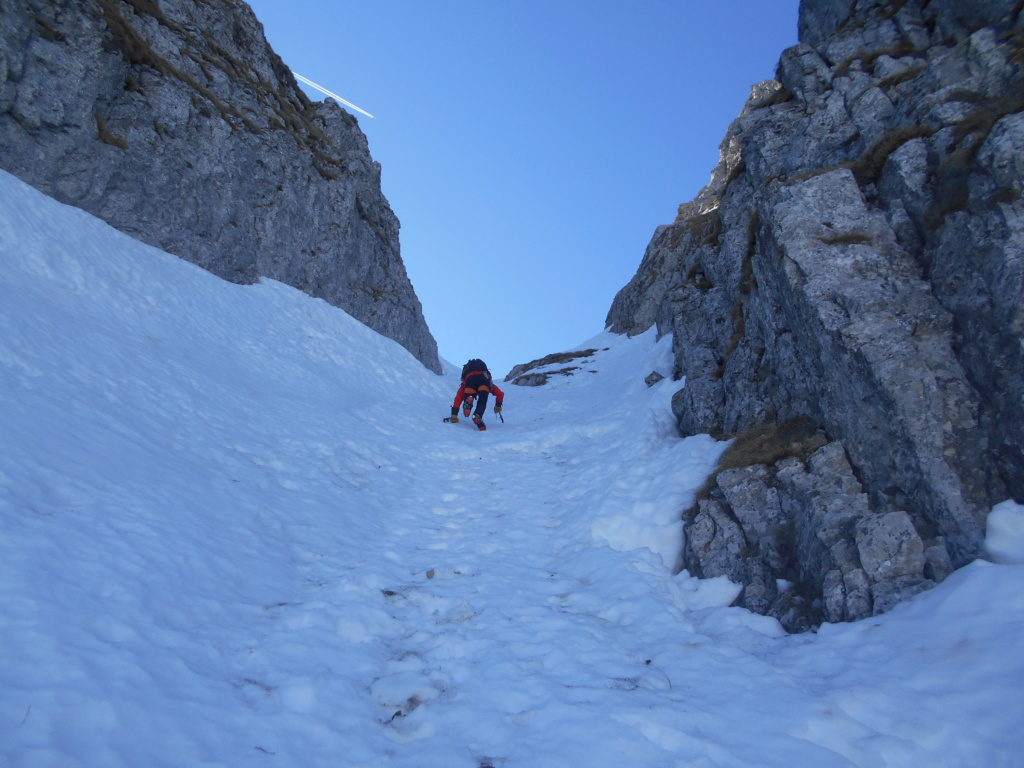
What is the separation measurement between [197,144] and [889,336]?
26.8 meters

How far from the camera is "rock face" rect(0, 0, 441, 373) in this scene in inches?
675

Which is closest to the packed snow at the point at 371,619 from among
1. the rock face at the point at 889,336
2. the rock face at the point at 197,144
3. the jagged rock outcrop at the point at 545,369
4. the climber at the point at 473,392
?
the rock face at the point at 889,336

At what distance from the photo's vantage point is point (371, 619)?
6227 millimetres

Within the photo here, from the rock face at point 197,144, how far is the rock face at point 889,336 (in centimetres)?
2133

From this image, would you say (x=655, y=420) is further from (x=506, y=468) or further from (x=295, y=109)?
(x=295, y=109)

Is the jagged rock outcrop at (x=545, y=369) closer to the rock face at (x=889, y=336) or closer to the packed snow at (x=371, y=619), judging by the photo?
the rock face at (x=889, y=336)

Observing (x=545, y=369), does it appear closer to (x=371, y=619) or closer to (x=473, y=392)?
(x=473, y=392)

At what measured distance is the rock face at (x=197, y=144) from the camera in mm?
17141

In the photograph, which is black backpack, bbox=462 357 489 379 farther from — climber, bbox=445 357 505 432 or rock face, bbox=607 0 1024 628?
rock face, bbox=607 0 1024 628

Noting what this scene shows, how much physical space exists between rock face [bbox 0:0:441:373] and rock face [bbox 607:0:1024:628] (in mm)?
21329

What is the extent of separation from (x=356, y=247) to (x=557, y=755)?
107 ft

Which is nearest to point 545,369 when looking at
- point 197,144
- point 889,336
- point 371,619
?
point 197,144

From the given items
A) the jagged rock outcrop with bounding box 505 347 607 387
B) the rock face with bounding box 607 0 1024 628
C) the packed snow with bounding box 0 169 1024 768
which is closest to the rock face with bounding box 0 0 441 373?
the packed snow with bounding box 0 169 1024 768

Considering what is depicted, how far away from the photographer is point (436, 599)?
6.95 m
